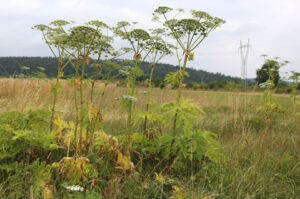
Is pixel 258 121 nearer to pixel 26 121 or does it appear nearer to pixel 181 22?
pixel 181 22

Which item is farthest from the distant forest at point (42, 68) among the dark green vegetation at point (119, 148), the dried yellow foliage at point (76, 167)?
the dried yellow foliage at point (76, 167)

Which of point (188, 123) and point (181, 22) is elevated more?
point (181, 22)

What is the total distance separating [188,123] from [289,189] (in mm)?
1644

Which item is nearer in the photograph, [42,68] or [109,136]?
[109,136]

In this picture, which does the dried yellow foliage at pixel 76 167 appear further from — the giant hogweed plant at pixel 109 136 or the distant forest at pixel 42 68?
the distant forest at pixel 42 68

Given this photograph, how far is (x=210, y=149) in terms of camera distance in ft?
9.16

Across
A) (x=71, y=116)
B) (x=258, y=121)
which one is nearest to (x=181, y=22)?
(x=71, y=116)

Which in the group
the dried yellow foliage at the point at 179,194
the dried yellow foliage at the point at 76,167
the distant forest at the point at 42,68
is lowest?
the dried yellow foliage at the point at 179,194

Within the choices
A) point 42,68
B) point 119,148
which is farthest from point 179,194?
point 42,68

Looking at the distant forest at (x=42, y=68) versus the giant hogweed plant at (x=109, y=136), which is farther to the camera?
the distant forest at (x=42, y=68)

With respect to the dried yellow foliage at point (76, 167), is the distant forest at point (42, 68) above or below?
above

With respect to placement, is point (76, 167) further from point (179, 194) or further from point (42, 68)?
point (42, 68)

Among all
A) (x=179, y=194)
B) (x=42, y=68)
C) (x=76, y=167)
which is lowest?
(x=179, y=194)

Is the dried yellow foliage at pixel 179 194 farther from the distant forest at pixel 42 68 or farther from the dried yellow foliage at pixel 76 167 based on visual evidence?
the distant forest at pixel 42 68
